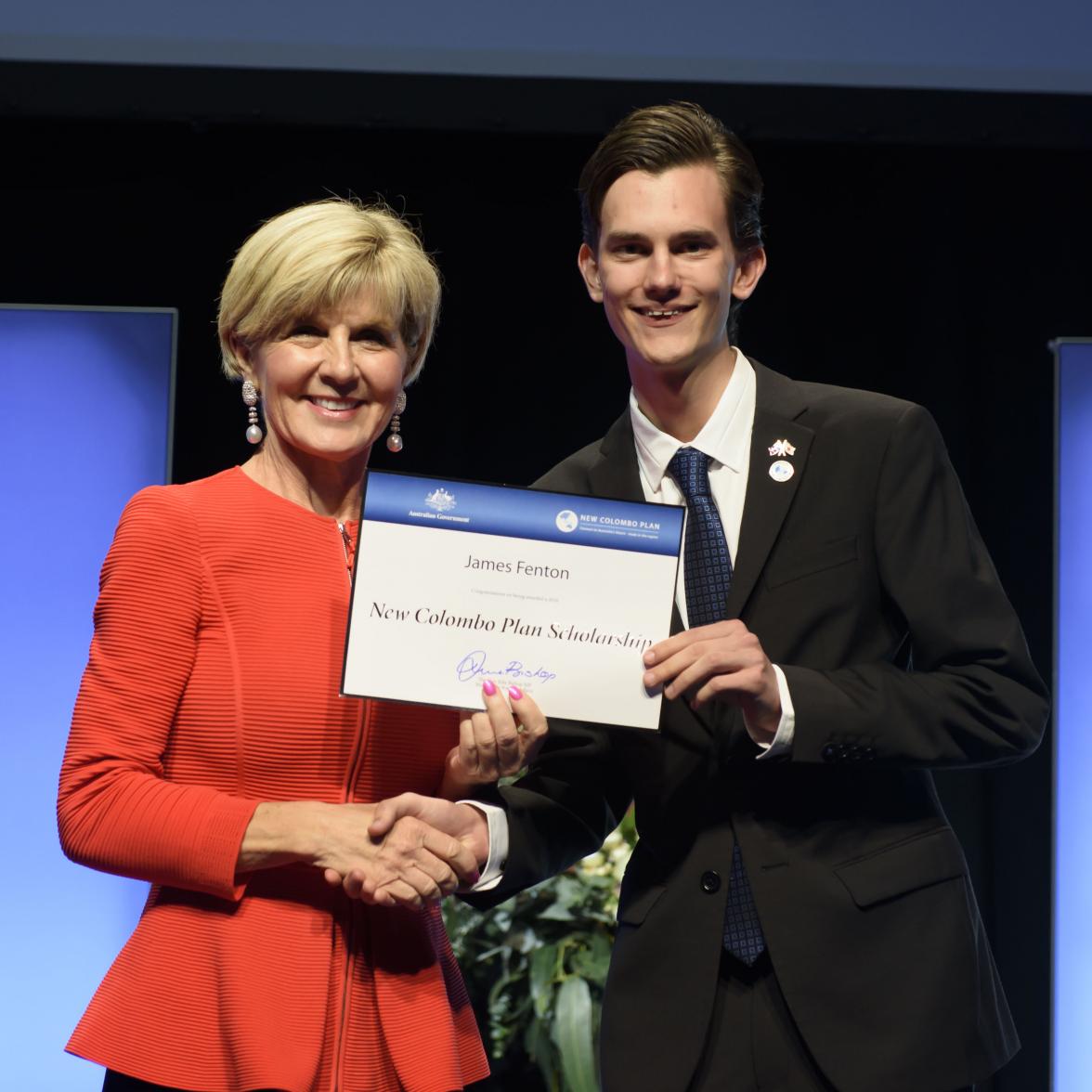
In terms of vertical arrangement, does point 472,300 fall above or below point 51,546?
above

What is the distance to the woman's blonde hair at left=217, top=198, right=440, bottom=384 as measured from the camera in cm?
186

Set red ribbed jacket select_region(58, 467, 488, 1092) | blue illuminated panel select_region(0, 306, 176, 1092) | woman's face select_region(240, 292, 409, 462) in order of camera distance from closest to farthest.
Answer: red ribbed jacket select_region(58, 467, 488, 1092), woman's face select_region(240, 292, 409, 462), blue illuminated panel select_region(0, 306, 176, 1092)

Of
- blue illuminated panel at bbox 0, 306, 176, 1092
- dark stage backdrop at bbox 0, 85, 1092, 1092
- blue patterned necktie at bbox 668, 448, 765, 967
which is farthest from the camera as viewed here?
dark stage backdrop at bbox 0, 85, 1092, 1092

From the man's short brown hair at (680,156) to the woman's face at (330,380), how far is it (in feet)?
1.28

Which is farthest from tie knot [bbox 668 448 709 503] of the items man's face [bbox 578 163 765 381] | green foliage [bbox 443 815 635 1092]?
green foliage [bbox 443 815 635 1092]

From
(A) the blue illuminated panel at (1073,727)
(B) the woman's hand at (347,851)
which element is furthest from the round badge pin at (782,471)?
(A) the blue illuminated panel at (1073,727)

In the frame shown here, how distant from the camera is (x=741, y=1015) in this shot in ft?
5.77

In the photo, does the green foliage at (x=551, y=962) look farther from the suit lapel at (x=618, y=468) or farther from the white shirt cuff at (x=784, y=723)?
the white shirt cuff at (x=784, y=723)

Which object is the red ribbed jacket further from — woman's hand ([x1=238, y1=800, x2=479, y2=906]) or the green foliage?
the green foliage

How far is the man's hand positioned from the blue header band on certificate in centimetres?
12

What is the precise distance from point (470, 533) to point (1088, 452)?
94.7 inches

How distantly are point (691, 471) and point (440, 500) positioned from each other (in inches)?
14.8

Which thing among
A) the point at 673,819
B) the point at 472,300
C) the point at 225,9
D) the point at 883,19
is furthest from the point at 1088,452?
the point at 225,9

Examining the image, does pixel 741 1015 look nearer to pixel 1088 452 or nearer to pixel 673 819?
pixel 673 819
